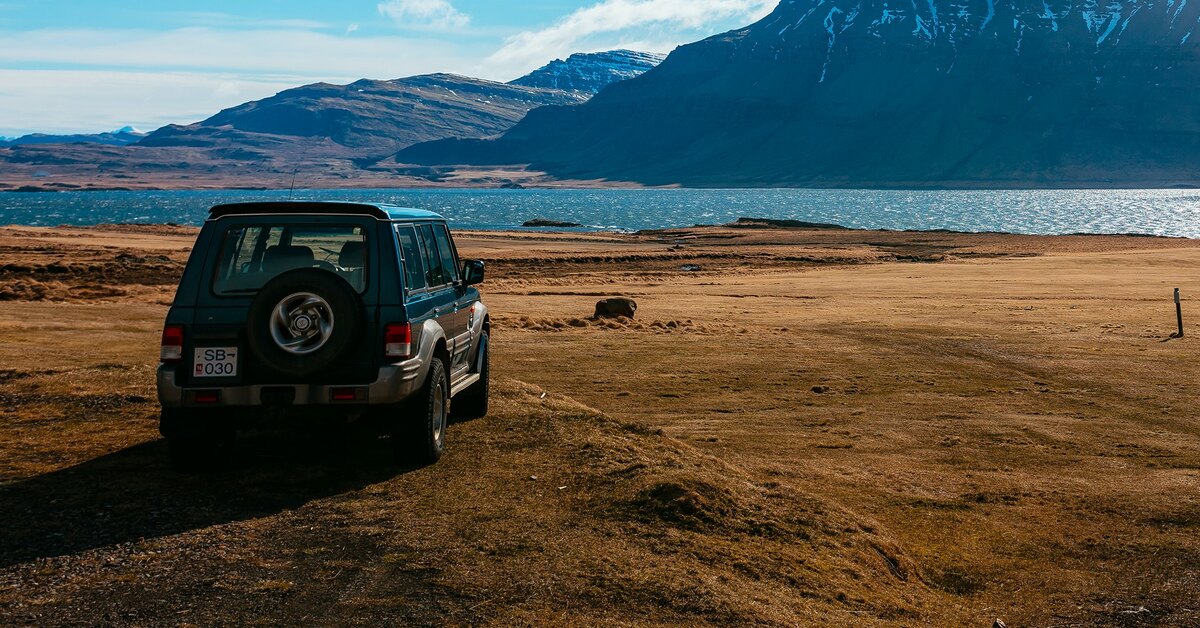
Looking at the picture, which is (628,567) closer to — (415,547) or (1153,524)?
(415,547)

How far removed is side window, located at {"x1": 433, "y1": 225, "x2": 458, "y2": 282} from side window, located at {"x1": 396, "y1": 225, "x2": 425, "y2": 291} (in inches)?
36.3

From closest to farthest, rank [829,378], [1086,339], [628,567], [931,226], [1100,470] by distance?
[628,567]
[1100,470]
[829,378]
[1086,339]
[931,226]

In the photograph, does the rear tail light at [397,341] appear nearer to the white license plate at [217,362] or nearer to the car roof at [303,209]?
the car roof at [303,209]

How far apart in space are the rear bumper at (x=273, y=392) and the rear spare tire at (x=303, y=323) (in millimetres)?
167

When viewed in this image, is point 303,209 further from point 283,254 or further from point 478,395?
point 478,395

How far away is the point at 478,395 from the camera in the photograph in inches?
489

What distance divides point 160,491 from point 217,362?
1.13m

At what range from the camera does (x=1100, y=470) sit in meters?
13.2

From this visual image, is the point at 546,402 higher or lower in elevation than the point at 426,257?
lower

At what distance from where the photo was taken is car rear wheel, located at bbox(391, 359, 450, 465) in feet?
31.9

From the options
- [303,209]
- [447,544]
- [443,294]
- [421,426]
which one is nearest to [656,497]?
[447,544]

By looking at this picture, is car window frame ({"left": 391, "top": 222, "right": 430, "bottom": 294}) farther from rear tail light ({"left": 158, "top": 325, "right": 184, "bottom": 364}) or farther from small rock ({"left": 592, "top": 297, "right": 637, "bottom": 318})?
small rock ({"left": 592, "top": 297, "right": 637, "bottom": 318})

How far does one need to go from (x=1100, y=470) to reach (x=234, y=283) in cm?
1003

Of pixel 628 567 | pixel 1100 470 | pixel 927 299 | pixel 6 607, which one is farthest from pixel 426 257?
pixel 927 299
